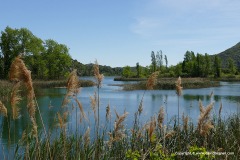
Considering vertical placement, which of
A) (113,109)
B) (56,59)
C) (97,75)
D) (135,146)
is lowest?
(113,109)

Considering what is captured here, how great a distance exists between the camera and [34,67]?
52.6m

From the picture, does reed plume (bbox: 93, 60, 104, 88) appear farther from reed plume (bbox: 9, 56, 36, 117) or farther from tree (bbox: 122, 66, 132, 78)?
tree (bbox: 122, 66, 132, 78)

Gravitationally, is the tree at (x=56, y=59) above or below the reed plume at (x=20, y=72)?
above

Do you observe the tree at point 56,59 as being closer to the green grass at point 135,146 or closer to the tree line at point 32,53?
the tree line at point 32,53

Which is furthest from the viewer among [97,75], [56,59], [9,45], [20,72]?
[56,59]

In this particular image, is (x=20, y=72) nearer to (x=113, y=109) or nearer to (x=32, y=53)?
(x=113, y=109)

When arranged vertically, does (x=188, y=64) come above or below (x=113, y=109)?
above

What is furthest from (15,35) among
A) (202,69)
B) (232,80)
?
(232,80)

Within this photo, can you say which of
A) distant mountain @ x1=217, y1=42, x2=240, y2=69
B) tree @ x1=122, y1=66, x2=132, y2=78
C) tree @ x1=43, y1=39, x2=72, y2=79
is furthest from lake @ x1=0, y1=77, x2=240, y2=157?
distant mountain @ x1=217, y1=42, x2=240, y2=69

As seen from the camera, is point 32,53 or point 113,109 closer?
point 113,109

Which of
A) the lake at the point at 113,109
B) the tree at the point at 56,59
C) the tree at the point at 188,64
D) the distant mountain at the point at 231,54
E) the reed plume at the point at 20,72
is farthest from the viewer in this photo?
the distant mountain at the point at 231,54

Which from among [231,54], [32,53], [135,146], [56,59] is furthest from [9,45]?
[231,54]

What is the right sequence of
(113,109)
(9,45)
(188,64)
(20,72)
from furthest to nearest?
(188,64) → (9,45) → (113,109) → (20,72)

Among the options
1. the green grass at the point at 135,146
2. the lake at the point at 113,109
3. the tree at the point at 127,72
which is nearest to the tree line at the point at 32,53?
the lake at the point at 113,109
